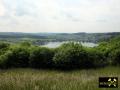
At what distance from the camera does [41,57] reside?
1000 inches

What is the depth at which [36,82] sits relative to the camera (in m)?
6.90

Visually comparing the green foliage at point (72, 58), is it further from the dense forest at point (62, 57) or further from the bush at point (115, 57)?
the bush at point (115, 57)

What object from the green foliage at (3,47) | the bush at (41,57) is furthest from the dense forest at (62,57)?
the green foliage at (3,47)

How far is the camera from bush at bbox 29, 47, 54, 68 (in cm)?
2508

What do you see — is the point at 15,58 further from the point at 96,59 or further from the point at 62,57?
the point at 96,59

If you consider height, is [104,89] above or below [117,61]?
above

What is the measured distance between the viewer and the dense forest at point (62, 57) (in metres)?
23.7

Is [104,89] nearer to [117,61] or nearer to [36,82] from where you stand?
[36,82]

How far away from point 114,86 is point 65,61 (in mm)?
17921

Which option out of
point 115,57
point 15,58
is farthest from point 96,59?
point 15,58

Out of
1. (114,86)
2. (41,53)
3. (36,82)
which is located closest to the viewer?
(114,86)

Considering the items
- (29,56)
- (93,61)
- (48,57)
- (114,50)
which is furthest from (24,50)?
(114,50)

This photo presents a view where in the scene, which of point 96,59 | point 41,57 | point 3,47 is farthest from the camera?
point 3,47

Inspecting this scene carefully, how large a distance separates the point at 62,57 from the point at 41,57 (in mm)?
2667
